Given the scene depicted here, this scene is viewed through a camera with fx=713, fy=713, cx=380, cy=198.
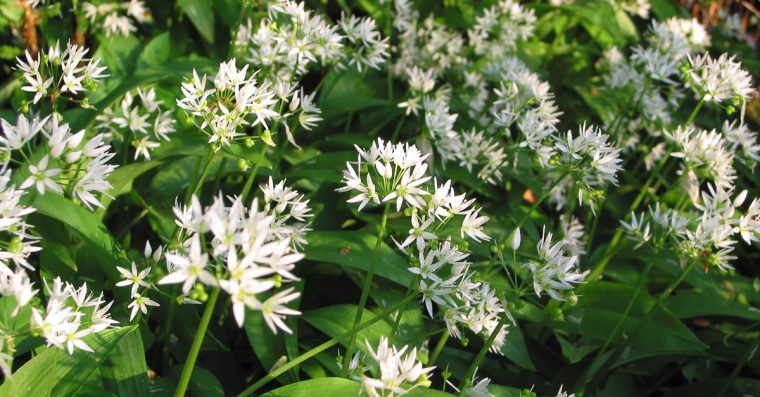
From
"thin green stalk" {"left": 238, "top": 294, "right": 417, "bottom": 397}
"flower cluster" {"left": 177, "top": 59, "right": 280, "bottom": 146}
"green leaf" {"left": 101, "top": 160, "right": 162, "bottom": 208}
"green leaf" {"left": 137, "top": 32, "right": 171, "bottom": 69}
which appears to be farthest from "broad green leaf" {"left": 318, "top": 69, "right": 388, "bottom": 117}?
"thin green stalk" {"left": 238, "top": 294, "right": 417, "bottom": 397}

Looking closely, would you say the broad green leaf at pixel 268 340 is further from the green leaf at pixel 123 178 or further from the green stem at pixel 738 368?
the green stem at pixel 738 368

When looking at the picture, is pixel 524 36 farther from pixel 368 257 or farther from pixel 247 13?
pixel 368 257

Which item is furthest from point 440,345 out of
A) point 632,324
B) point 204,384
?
point 632,324

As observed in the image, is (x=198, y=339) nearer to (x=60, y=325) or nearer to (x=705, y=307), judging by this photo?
(x=60, y=325)

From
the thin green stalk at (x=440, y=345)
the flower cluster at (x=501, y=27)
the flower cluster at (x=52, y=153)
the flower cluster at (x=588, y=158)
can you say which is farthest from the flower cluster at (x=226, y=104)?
the flower cluster at (x=501, y=27)

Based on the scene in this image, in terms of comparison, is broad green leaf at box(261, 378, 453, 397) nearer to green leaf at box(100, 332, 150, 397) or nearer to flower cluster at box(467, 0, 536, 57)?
green leaf at box(100, 332, 150, 397)

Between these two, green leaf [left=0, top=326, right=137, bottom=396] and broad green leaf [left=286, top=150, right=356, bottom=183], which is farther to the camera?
broad green leaf [left=286, top=150, right=356, bottom=183]

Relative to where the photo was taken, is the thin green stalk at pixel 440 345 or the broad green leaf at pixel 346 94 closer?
the thin green stalk at pixel 440 345

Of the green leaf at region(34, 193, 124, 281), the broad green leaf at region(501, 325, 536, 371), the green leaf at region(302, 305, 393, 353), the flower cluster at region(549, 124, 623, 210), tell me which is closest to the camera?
the green leaf at region(34, 193, 124, 281)
